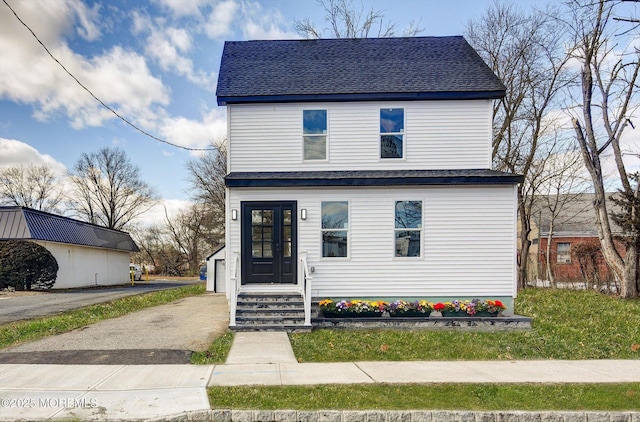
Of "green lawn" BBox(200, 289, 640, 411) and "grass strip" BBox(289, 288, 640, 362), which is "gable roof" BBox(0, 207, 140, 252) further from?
"grass strip" BBox(289, 288, 640, 362)

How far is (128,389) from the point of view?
485 centimetres

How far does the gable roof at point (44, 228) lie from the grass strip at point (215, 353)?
668 inches

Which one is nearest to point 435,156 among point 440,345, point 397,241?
point 397,241

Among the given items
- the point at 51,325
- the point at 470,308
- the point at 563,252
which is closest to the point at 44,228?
the point at 51,325

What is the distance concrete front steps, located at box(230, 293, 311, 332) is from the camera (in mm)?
8578

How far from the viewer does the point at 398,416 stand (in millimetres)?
4195

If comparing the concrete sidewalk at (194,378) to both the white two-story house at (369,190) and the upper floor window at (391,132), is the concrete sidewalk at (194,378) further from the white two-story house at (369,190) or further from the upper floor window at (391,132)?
the upper floor window at (391,132)

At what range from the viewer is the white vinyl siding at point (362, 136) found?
1047cm

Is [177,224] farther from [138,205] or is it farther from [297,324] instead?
[297,324]

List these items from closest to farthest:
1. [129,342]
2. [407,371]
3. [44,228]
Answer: [407,371], [129,342], [44,228]

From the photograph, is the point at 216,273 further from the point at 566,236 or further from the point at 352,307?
the point at 566,236

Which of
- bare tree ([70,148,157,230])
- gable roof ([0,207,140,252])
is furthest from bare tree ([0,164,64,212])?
gable roof ([0,207,140,252])

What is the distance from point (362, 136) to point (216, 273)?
11740 millimetres

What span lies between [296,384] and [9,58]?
11004mm
